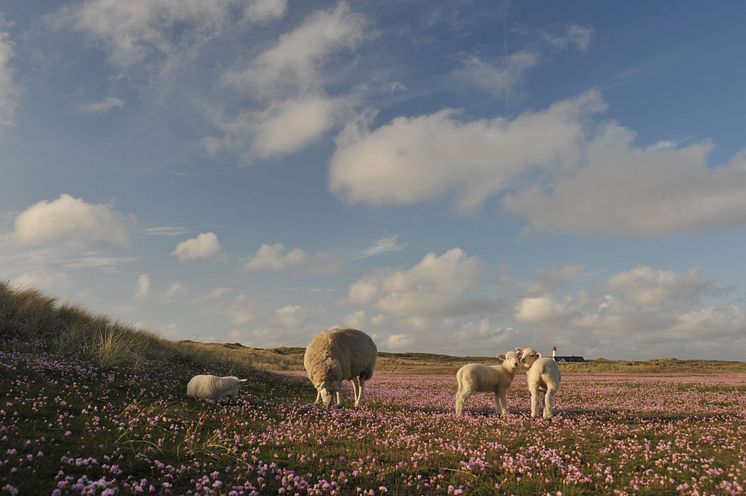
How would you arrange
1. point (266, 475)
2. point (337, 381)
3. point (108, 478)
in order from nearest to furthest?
point (108, 478) < point (266, 475) < point (337, 381)

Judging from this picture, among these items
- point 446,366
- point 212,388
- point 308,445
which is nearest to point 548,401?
point 308,445

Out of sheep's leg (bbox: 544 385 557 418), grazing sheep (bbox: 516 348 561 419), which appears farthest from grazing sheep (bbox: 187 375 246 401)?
sheep's leg (bbox: 544 385 557 418)

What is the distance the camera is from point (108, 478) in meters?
7.19

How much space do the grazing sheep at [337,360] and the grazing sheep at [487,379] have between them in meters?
4.17

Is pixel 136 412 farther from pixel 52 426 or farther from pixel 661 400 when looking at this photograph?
pixel 661 400

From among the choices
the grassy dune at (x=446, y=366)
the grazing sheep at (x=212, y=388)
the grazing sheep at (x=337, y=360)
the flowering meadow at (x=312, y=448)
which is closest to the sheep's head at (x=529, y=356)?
the flowering meadow at (x=312, y=448)

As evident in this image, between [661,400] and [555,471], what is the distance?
1915 cm

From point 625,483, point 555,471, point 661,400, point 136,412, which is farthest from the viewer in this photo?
point 661,400

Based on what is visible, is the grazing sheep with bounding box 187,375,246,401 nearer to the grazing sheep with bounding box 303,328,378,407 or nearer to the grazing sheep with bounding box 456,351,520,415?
the grazing sheep with bounding box 303,328,378,407

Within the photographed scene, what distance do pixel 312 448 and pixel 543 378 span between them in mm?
8810

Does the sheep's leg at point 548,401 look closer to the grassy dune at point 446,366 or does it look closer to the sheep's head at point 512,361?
the sheep's head at point 512,361

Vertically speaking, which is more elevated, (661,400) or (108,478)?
(108,478)

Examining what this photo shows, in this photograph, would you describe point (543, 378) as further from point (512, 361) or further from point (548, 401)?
point (512, 361)

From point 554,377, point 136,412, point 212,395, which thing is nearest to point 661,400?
point 554,377
